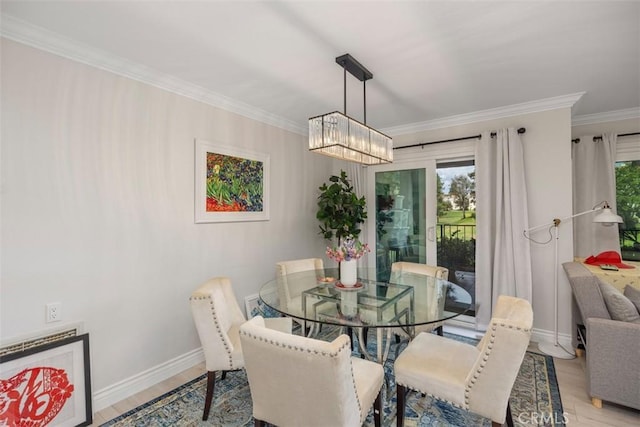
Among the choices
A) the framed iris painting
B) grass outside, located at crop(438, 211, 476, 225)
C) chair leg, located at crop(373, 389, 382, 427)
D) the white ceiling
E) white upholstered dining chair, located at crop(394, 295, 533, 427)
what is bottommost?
chair leg, located at crop(373, 389, 382, 427)

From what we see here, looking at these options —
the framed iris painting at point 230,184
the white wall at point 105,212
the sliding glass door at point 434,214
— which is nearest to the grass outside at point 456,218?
the sliding glass door at point 434,214

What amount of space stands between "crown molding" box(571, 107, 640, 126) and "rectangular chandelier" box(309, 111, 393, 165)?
9.14 ft

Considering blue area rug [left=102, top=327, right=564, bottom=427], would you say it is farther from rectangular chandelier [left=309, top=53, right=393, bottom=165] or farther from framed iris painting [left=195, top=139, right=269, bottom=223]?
rectangular chandelier [left=309, top=53, right=393, bottom=165]

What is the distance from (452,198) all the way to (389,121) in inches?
49.0

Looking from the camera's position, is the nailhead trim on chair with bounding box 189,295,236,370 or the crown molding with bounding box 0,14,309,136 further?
the nailhead trim on chair with bounding box 189,295,236,370

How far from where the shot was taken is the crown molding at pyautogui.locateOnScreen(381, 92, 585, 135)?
296 centimetres

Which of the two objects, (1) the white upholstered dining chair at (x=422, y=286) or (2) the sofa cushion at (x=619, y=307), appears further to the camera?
(1) the white upholstered dining chair at (x=422, y=286)

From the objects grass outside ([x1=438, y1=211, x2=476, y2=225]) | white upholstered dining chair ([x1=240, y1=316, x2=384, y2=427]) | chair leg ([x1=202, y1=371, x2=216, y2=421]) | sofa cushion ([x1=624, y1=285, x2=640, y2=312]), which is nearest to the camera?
white upholstered dining chair ([x1=240, y1=316, x2=384, y2=427])

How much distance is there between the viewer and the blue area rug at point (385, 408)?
1959 mm

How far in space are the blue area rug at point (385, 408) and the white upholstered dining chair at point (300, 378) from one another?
794 millimetres

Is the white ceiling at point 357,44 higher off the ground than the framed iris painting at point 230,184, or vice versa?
the white ceiling at point 357,44

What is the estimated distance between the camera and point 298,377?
125 cm

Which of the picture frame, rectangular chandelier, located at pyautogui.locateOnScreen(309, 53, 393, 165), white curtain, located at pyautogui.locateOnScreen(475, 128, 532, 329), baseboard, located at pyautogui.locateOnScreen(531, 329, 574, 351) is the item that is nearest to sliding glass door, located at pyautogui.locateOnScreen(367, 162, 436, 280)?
white curtain, located at pyautogui.locateOnScreen(475, 128, 532, 329)

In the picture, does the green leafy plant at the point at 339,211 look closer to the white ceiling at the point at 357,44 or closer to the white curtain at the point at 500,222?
the white ceiling at the point at 357,44
